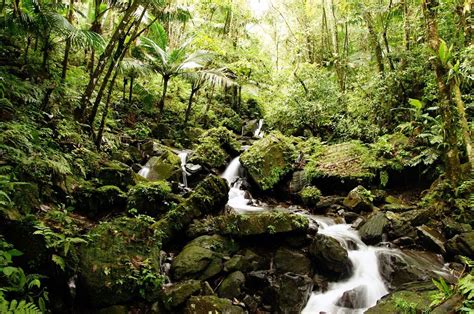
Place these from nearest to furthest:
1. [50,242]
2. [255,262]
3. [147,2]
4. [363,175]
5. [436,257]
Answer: [50,242]
[255,262]
[436,257]
[147,2]
[363,175]

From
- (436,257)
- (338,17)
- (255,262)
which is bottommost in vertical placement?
(255,262)

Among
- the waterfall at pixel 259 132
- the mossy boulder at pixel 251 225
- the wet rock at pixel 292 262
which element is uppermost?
the waterfall at pixel 259 132

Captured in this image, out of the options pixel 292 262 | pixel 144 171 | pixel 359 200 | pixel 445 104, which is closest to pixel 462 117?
pixel 445 104

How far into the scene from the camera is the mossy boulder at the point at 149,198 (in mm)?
6020

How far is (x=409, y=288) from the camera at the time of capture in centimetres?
479

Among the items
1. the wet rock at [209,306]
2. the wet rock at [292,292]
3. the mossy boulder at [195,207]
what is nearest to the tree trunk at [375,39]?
the mossy boulder at [195,207]

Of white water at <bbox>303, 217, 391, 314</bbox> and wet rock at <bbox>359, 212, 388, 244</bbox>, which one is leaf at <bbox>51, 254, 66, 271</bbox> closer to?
white water at <bbox>303, 217, 391, 314</bbox>

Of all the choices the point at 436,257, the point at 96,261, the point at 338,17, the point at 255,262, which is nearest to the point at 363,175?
the point at 436,257

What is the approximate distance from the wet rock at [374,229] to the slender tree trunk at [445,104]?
1659mm

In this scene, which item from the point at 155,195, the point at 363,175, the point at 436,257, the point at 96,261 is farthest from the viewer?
the point at 363,175

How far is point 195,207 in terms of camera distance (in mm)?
6238

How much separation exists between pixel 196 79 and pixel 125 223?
6.85m

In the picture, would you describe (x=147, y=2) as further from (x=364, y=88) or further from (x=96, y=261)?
(x=364, y=88)

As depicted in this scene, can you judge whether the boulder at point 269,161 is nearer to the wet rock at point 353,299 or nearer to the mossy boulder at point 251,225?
the mossy boulder at point 251,225
